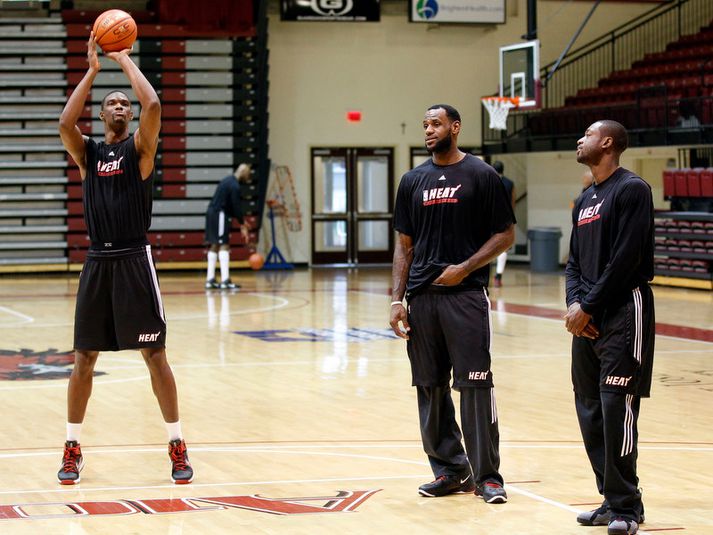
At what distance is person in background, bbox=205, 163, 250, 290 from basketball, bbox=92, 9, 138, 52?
11.8 meters

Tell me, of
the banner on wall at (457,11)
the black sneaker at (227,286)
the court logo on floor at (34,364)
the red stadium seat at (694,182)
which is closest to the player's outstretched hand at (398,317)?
the court logo on floor at (34,364)

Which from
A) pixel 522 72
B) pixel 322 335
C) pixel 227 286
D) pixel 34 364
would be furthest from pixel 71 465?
pixel 522 72

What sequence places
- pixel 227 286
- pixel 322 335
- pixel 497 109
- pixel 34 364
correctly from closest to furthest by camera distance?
pixel 34 364 < pixel 322 335 < pixel 227 286 < pixel 497 109

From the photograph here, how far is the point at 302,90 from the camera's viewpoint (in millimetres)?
24359

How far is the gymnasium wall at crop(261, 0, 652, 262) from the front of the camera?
2428 cm

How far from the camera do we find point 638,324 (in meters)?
4.95

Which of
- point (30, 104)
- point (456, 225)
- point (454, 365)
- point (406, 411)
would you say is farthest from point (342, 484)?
point (30, 104)

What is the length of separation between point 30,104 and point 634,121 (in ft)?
36.6

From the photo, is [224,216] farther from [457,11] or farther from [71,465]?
[71,465]

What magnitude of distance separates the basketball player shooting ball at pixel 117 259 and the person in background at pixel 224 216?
11.9 meters

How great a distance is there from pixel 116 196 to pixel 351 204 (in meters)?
19.0

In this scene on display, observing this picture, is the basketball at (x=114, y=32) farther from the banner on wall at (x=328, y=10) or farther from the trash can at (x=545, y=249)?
the banner on wall at (x=328, y=10)

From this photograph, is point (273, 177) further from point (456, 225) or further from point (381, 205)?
point (456, 225)

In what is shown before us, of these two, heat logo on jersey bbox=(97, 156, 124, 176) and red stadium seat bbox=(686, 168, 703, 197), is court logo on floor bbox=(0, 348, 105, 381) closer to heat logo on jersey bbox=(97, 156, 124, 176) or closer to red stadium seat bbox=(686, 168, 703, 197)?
heat logo on jersey bbox=(97, 156, 124, 176)
